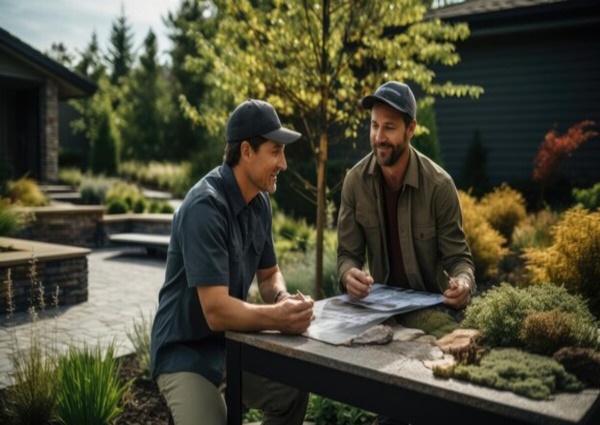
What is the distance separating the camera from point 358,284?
2494 mm

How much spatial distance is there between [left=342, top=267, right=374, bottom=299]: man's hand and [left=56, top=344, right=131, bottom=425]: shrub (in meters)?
1.49

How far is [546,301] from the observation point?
1993 mm

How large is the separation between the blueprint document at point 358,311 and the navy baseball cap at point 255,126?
76cm

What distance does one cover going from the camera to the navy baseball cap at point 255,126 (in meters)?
2.52

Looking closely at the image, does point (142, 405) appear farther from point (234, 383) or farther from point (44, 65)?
point (44, 65)

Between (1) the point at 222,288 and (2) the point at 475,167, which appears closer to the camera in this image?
(1) the point at 222,288

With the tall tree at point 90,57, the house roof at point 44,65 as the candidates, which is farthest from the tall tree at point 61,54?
the house roof at point 44,65

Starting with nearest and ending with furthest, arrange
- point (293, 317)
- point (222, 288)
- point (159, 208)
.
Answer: point (293, 317), point (222, 288), point (159, 208)

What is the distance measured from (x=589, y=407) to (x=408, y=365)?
49 centimetres

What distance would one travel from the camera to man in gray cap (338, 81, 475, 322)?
297 centimetres

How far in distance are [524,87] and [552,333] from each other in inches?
452

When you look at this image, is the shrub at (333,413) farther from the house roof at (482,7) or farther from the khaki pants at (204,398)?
the house roof at (482,7)

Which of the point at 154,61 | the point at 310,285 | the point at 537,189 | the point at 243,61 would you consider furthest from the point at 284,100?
the point at 154,61

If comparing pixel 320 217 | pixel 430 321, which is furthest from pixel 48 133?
pixel 430 321
